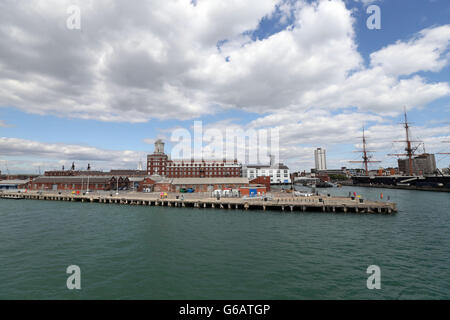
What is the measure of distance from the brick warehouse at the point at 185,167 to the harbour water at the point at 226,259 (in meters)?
88.3

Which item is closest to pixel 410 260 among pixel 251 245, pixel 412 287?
pixel 412 287

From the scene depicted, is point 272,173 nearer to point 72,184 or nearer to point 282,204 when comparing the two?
point 282,204

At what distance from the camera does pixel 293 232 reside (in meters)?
25.1

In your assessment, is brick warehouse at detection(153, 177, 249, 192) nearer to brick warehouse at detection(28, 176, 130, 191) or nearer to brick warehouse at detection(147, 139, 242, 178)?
brick warehouse at detection(28, 176, 130, 191)

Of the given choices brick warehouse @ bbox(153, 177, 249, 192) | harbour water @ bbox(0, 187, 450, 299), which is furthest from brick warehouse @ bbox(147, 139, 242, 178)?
harbour water @ bbox(0, 187, 450, 299)

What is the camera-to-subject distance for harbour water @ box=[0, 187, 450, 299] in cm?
1259

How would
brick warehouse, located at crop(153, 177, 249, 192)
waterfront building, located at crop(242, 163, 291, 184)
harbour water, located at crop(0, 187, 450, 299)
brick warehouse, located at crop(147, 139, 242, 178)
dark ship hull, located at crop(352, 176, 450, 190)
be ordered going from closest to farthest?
1. harbour water, located at crop(0, 187, 450, 299)
2. brick warehouse, located at crop(153, 177, 249, 192)
3. dark ship hull, located at crop(352, 176, 450, 190)
4. brick warehouse, located at crop(147, 139, 242, 178)
5. waterfront building, located at crop(242, 163, 291, 184)

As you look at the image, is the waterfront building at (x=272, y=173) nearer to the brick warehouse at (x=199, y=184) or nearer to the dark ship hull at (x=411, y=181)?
the dark ship hull at (x=411, y=181)

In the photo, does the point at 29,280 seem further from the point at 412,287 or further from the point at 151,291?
the point at 412,287

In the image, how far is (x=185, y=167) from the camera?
120m

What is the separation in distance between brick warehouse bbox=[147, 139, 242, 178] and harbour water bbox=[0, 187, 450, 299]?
88346 mm

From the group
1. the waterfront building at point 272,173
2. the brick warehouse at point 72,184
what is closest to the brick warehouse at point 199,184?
the brick warehouse at point 72,184

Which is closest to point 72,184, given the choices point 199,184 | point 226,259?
point 199,184
